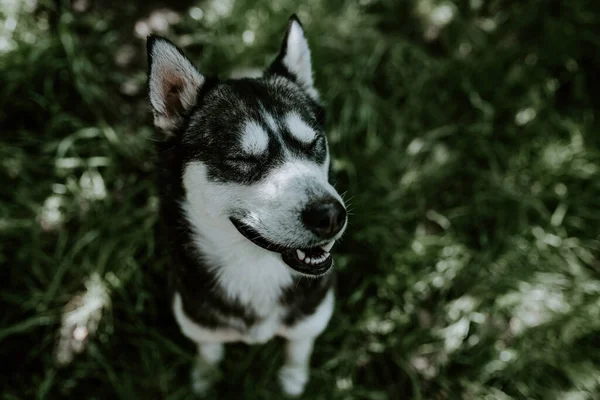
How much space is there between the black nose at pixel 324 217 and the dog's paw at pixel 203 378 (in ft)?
5.55

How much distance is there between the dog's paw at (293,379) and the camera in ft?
10.5

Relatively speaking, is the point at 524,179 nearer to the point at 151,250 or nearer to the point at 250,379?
the point at 250,379

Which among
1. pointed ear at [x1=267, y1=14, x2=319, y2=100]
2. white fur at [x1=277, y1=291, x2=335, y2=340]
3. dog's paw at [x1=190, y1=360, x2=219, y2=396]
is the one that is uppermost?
pointed ear at [x1=267, y1=14, x2=319, y2=100]

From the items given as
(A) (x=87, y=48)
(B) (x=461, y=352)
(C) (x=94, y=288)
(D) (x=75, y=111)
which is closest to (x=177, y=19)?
(A) (x=87, y=48)

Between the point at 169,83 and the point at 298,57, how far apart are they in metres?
0.77

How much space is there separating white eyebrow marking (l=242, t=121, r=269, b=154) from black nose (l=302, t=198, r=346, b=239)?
0.40 meters

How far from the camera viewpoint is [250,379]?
3229mm

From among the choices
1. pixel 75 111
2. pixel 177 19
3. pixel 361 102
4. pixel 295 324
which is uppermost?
pixel 177 19

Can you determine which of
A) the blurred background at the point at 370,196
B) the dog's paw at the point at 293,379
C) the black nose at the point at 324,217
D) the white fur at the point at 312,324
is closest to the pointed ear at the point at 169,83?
the black nose at the point at 324,217

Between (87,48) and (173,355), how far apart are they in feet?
9.31

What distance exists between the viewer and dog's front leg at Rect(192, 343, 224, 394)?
3.16 meters

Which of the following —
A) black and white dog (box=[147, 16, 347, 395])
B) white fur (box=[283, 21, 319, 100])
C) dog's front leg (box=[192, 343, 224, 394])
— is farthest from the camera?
dog's front leg (box=[192, 343, 224, 394])

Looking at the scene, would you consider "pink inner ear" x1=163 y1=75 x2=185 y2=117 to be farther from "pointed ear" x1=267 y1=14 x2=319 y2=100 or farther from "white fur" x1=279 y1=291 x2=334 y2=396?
"white fur" x1=279 y1=291 x2=334 y2=396

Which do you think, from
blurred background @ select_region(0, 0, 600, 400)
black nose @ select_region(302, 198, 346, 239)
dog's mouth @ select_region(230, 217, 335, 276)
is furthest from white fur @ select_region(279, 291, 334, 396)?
black nose @ select_region(302, 198, 346, 239)
